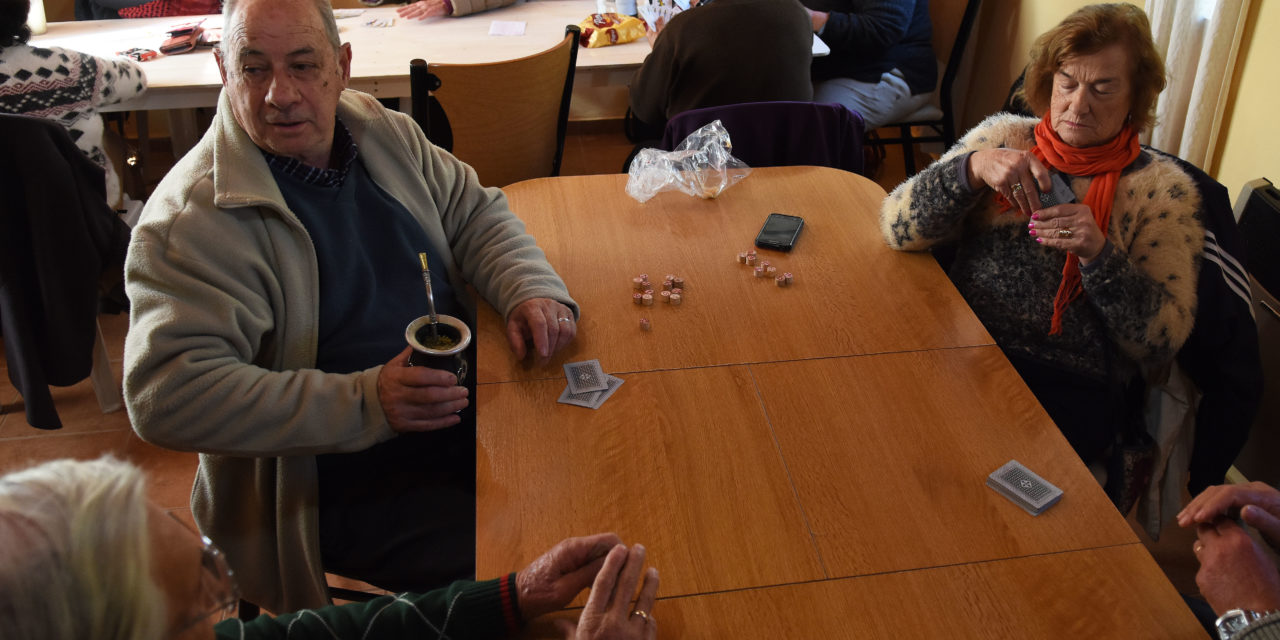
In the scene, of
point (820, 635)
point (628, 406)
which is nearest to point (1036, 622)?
point (820, 635)

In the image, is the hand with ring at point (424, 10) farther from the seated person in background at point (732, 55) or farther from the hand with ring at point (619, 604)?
the hand with ring at point (619, 604)

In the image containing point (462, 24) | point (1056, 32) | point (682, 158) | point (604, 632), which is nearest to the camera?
point (604, 632)

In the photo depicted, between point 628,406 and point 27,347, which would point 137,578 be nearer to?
point 628,406

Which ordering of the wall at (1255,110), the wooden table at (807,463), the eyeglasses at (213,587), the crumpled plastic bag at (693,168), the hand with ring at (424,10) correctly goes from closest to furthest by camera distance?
the eyeglasses at (213,587), the wooden table at (807,463), the crumpled plastic bag at (693,168), the wall at (1255,110), the hand with ring at (424,10)

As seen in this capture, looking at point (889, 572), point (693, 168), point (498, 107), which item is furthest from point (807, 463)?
point (498, 107)

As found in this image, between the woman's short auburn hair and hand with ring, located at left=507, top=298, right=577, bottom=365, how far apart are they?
1.11 meters

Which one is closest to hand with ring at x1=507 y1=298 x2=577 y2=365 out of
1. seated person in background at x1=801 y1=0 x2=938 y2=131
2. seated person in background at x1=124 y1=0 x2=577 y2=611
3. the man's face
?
seated person in background at x1=124 y1=0 x2=577 y2=611

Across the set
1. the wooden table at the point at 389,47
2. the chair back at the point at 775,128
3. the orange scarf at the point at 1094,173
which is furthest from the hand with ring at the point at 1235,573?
the wooden table at the point at 389,47

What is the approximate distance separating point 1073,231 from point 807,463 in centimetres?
70

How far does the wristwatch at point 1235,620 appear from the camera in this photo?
3.83ft

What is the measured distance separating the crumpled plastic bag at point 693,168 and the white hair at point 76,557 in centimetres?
153

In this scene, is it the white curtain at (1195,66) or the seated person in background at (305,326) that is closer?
the seated person in background at (305,326)

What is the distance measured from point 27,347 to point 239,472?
112 centimetres

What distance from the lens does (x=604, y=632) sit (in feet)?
3.59
